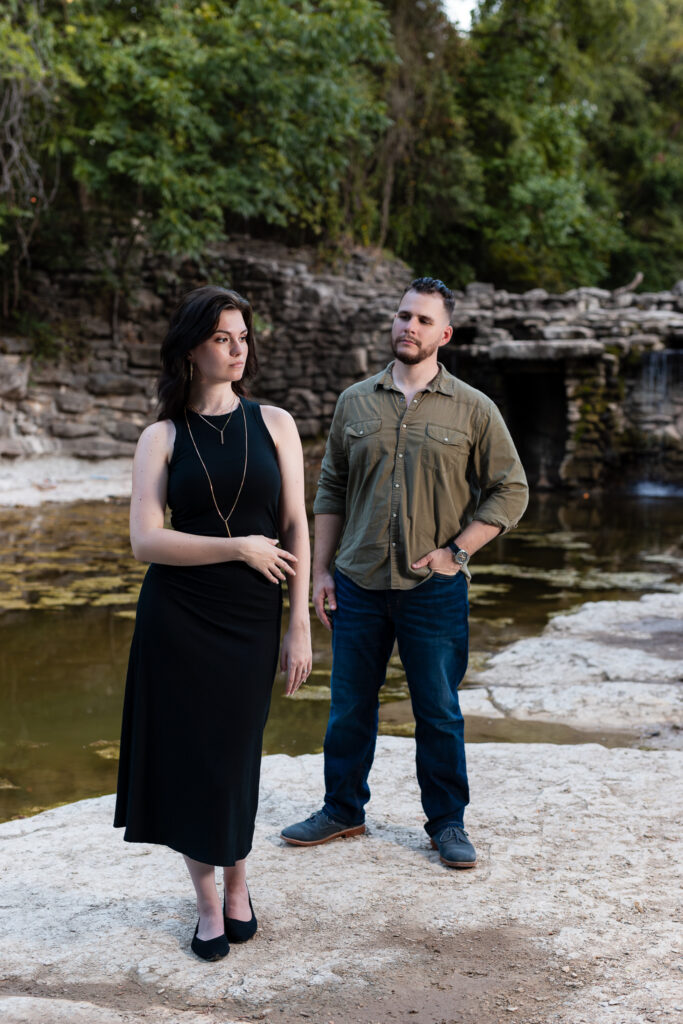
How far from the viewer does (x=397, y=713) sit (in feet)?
15.5

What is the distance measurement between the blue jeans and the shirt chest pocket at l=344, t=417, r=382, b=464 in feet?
1.23

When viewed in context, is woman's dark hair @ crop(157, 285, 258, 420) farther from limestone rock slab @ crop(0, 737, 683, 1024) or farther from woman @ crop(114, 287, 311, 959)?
limestone rock slab @ crop(0, 737, 683, 1024)

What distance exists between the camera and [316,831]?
2922 millimetres

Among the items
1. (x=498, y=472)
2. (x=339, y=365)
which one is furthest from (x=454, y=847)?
(x=339, y=365)

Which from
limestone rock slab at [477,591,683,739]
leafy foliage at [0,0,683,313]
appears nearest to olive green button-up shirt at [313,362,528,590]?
limestone rock slab at [477,591,683,739]

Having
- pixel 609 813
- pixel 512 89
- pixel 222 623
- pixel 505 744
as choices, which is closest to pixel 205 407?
pixel 222 623

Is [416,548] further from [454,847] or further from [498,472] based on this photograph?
[454,847]

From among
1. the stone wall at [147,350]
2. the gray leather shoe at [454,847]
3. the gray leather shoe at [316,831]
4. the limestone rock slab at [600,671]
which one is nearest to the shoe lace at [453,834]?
the gray leather shoe at [454,847]

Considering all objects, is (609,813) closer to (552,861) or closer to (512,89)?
(552,861)

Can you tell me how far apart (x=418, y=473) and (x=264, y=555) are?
2.37 feet

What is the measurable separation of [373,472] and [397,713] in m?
2.14

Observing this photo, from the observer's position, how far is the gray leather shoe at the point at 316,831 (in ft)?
9.56

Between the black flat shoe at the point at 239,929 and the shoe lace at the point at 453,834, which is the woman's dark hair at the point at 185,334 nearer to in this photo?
the black flat shoe at the point at 239,929

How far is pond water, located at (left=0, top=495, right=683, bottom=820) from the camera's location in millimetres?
4074
